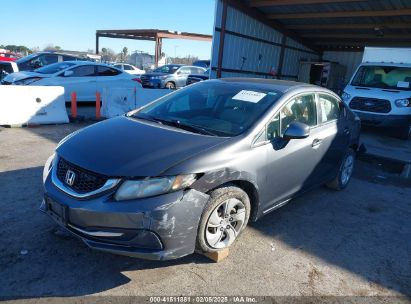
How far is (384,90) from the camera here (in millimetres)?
10570

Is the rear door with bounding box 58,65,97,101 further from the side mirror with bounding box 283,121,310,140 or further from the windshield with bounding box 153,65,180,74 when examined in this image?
the side mirror with bounding box 283,121,310,140

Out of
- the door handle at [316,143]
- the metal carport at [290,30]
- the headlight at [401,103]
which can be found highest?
the metal carport at [290,30]

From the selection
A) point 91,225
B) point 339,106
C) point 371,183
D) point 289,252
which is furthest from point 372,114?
point 91,225

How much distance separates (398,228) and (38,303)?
4076mm

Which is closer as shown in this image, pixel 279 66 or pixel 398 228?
pixel 398 228

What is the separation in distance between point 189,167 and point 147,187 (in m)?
0.37

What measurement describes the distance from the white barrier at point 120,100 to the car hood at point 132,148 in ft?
21.5

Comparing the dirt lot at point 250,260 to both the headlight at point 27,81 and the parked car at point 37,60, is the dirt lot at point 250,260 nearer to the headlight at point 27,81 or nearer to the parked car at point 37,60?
the headlight at point 27,81

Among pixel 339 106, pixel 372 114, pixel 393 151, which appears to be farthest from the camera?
pixel 372 114

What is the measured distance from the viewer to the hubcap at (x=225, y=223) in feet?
10.4

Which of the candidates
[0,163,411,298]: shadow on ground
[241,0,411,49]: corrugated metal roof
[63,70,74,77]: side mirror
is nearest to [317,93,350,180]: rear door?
[0,163,411,298]: shadow on ground

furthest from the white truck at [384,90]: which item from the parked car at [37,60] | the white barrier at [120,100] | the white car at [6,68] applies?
the parked car at [37,60]

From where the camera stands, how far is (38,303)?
265cm

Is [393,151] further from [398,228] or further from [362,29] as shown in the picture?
[362,29]
